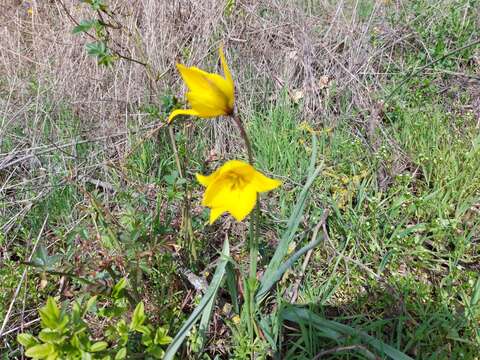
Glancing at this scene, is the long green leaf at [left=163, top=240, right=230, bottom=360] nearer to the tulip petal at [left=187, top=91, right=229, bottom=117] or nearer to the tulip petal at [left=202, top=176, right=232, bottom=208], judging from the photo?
the tulip petal at [left=202, top=176, right=232, bottom=208]

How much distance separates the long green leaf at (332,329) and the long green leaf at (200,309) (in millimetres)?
273

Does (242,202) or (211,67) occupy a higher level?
(211,67)

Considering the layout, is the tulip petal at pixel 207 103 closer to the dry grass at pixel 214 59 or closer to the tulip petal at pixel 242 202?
the tulip petal at pixel 242 202

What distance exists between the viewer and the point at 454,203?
6.04ft

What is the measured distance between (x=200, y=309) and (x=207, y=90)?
0.61 meters

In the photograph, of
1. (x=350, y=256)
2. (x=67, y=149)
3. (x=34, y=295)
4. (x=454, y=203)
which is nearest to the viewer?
(x=34, y=295)

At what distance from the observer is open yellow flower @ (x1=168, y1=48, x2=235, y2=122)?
969mm

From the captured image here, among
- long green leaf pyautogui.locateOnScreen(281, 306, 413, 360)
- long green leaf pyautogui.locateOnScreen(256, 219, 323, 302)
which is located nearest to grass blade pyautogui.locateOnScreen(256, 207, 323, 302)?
long green leaf pyautogui.locateOnScreen(256, 219, 323, 302)

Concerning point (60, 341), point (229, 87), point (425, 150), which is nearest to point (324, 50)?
point (425, 150)

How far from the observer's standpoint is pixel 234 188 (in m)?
1.07

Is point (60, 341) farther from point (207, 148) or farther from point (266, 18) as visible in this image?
point (266, 18)

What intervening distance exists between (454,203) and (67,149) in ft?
6.76

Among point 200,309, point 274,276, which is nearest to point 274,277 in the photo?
point 274,276

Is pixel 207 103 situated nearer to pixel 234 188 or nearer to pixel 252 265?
pixel 234 188
